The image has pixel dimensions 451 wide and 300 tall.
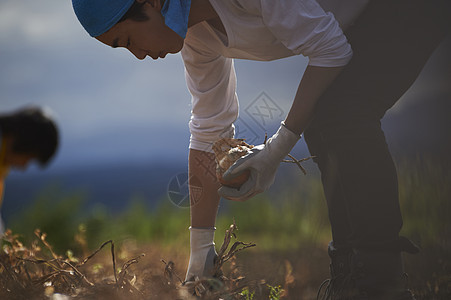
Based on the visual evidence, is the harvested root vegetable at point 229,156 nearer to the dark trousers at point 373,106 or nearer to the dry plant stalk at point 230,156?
the dry plant stalk at point 230,156

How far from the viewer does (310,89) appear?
124 cm

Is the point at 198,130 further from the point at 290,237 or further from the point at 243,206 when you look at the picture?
the point at 243,206

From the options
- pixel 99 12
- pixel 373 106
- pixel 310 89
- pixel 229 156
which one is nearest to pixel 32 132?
pixel 99 12

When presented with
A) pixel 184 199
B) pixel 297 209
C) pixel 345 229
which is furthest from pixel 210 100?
pixel 297 209

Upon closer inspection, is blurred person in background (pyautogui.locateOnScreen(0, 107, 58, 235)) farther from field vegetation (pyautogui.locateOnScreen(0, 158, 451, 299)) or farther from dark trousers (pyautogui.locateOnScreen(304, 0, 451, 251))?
dark trousers (pyautogui.locateOnScreen(304, 0, 451, 251))

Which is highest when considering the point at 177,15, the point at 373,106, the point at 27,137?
the point at 177,15

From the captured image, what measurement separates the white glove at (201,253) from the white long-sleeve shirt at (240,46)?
Result: 0.33m

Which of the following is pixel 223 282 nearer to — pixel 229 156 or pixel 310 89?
pixel 229 156

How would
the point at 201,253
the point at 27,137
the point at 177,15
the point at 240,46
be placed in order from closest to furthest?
the point at 177,15
the point at 240,46
the point at 201,253
the point at 27,137

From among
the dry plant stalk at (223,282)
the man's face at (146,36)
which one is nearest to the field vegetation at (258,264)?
the dry plant stalk at (223,282)

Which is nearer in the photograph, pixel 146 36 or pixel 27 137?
pixel 146 36

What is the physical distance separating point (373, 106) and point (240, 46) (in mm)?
468

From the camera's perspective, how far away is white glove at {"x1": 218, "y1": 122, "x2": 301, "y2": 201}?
4.41ft

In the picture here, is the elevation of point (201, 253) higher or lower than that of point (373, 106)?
lower
